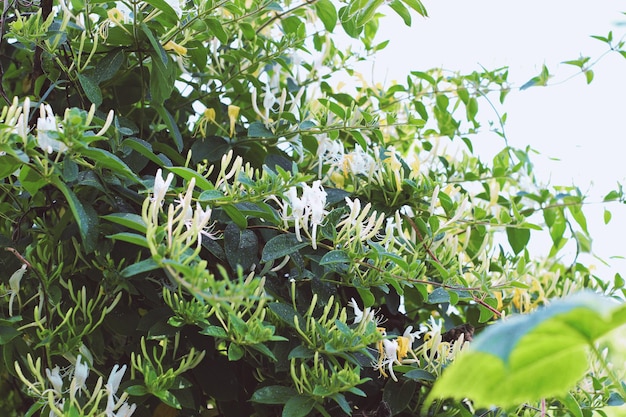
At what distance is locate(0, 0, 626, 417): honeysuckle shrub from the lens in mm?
512

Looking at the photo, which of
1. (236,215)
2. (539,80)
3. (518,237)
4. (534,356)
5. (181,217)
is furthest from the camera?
(539,80)

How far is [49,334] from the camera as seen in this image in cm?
55

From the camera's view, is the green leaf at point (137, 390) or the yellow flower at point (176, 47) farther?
the yellow flower at point (176, 47)

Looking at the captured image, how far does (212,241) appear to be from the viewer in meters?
0.58

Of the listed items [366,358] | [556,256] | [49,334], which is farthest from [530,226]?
[49,334]

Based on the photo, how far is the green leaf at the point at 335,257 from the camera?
21.0 inches

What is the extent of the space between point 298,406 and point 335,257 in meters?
0.12

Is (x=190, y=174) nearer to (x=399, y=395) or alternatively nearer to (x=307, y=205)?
(x=307, y=205)

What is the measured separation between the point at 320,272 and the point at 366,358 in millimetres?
85

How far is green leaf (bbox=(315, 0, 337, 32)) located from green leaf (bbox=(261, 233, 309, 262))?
24cm

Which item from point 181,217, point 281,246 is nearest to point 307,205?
point 281,246

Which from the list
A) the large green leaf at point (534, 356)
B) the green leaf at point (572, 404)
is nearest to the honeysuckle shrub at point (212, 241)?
the green leaf at point (572, 404)

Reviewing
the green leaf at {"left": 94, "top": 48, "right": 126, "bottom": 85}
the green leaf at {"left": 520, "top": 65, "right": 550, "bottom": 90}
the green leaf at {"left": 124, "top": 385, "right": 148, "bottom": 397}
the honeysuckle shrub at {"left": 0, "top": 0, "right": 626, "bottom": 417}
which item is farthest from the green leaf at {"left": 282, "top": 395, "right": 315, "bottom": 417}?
the green leaf at {"left": 520, "top": 65, "right": 550, "bottom": 90}

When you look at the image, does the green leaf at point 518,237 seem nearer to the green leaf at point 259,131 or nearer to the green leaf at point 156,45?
the green leaf at point 259,131
